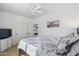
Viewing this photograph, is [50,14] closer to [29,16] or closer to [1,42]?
[29,16]

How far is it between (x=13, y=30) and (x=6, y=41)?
0.62 ft

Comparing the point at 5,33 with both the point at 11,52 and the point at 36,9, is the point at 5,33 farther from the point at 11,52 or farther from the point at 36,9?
the point at 36,9

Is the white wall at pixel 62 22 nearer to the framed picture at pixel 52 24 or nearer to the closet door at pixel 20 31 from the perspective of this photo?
the framed picture at pixel 52 24

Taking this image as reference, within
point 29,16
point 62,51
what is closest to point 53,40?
point 62,51

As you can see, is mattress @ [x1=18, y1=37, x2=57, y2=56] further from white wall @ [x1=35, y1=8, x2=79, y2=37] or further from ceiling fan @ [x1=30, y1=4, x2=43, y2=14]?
ceiling fan @ [x1=30, y1=4, x2=43, y2=14]

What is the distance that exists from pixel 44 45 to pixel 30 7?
0.60 metres

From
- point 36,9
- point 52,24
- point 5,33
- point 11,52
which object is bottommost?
point 11,52

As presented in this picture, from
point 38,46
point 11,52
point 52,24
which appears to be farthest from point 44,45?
point 11,52

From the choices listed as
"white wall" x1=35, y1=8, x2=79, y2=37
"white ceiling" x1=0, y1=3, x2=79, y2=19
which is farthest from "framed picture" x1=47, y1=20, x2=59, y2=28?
"white ceiling" x1=0, y1=3, x2=79, y2=19

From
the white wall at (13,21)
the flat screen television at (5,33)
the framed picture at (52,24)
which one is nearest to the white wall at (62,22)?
the framed picture at (52,24)

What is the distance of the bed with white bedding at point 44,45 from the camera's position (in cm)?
149

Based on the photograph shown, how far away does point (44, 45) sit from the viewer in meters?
1.54

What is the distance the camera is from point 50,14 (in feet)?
5.05

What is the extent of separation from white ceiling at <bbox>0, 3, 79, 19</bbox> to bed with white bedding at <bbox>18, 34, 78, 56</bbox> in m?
0.38
